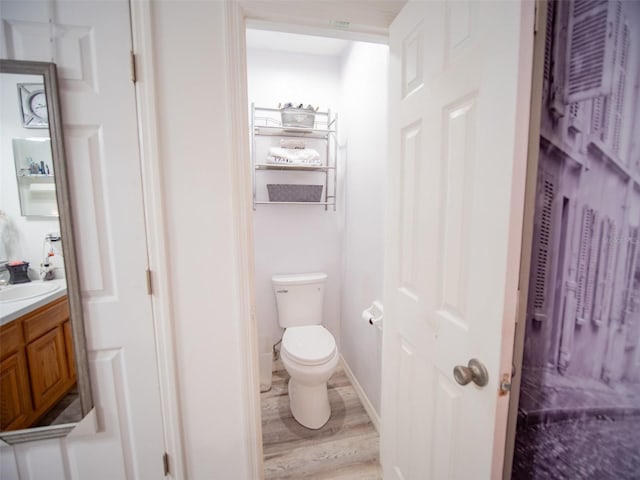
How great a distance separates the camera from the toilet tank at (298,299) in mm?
2189

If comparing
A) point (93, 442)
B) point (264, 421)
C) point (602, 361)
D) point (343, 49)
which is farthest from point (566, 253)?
point (343, 49)

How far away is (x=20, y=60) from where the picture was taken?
0.87 metres

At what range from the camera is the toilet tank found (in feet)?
7.18

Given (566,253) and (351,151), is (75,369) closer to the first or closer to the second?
(566,253)

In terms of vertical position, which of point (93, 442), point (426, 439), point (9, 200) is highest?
point (9, 200)

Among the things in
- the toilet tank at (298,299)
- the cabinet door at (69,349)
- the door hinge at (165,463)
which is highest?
the cabinet door at (69,349)

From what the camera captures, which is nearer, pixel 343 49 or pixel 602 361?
pixel 602 361

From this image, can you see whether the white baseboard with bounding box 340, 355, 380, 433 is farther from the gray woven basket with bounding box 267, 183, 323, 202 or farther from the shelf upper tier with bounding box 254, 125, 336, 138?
the shelf upper tier with bounding box 254, 125, 336, 138

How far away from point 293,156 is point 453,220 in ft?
5.11

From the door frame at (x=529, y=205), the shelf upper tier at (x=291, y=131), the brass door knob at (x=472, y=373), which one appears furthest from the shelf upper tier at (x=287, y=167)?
the brass door knob at (x=472, y=373)

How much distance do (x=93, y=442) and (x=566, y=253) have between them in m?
1.68

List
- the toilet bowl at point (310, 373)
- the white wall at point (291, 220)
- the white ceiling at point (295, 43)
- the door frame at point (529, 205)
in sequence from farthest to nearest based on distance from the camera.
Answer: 1. the white wall at point (291, 220)
2. the white ceiling at point (295, 43)
3. the toilet bowl at point (310, 373)
4. the door frame at point (529, 205)

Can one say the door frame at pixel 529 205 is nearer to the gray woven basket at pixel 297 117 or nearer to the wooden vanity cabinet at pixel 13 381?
Answer: the wooden vanity cabinet at pixel 13 381

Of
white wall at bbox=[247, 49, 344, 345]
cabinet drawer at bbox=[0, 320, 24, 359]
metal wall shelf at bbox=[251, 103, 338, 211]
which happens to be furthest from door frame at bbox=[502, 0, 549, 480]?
white wall at bbox=[247, 49, 344, 345]
